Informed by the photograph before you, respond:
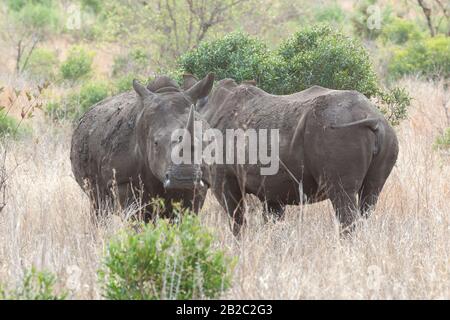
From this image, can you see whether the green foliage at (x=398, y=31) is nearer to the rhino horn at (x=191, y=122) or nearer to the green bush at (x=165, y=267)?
the rhino horn at (x=191, y=122)

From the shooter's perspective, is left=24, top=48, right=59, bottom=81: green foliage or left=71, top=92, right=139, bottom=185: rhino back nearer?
left=71, top=92, right=139, bottom=185: rhino back

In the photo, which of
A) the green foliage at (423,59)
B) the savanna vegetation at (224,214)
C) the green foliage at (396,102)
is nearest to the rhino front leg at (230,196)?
the savanna vegetation at (224,214)

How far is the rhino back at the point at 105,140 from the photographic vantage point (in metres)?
7.30

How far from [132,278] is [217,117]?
133 inches

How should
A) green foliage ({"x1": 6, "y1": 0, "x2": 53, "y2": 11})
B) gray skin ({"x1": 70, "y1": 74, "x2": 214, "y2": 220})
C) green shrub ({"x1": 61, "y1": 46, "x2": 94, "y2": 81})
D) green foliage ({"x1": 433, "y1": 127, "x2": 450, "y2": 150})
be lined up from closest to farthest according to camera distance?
gray skin ({"x1": 70, "y1": 74, "x2": 214, "y2": 220}) → green foliage ({"x1": 433, "y1": 127, "x2": 450, "y2": 150}) → green shrub ({"x1": 61, "y1": 46, "x2": 94, "y2": 81}) → green foliage ({"x1": 6, "y1": 0, "x2": 53, "y2": 11})

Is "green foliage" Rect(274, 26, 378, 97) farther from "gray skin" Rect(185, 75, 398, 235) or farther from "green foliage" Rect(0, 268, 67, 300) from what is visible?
"green foliage" Rect(0, 268, 67, 300)

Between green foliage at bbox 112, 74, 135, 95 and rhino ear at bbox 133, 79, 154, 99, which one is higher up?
rhino ear at bbox 133, 79, 154, 99

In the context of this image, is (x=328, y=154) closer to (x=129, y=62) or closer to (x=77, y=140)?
(x=77, y=140)

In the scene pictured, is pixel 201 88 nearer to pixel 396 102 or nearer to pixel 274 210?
pixel 274 210

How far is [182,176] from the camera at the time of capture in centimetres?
623

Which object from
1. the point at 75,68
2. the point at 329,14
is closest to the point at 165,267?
the point at 75,68

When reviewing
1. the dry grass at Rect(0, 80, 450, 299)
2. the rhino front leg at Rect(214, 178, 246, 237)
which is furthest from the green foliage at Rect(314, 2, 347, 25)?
the rhino front leg at Rect(214, 178, 246, 237)

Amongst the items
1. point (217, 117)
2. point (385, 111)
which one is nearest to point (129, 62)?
point (385, 111)

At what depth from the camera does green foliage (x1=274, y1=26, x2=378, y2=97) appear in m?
10.2
